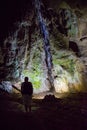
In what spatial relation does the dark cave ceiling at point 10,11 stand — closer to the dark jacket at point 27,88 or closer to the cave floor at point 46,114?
the cave floor at point 46,114

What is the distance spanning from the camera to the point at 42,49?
20.4 metres

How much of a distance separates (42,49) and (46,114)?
8.52m

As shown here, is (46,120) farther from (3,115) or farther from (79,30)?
(79,30)

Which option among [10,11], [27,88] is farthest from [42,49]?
[27,88]

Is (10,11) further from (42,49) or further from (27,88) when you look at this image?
(27,88)

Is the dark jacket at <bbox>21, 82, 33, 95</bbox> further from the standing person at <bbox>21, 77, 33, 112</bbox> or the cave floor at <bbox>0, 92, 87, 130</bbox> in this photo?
the cave floor at <bbox>0, 92, 87, 130</bbox>

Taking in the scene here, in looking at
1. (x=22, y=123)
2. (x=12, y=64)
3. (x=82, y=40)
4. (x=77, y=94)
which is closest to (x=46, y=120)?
(x=22, y=123)

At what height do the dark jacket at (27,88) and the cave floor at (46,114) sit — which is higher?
the dark jacket at (27,88)

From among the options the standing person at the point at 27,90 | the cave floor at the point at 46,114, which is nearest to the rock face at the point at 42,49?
the cave floor at the point at 46,114

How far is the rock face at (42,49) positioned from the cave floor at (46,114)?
244cm

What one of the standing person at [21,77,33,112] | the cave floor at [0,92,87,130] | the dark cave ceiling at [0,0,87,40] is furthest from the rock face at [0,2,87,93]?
the standing person at [21,77,33,112]

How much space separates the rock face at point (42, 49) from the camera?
1998cm

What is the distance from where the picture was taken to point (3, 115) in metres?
11.2

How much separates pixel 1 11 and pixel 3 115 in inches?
458
